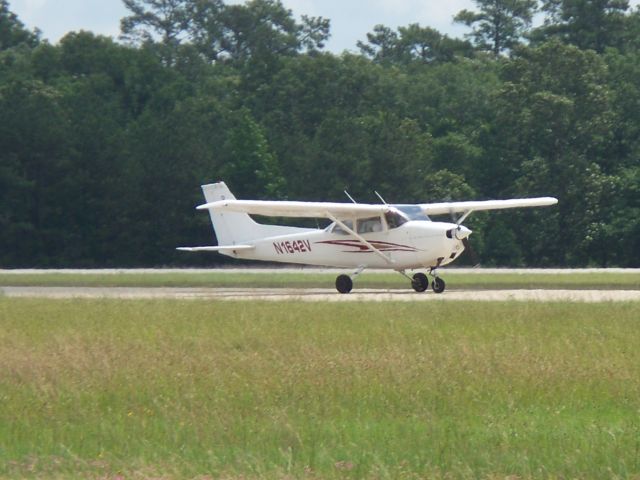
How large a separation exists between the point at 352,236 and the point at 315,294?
6.11ft

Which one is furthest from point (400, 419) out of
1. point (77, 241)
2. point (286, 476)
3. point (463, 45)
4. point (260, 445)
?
point (463, 45)

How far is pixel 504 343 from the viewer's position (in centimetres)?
1540

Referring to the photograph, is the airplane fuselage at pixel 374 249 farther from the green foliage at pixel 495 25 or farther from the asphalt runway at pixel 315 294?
the green foliage at pixel 495 25

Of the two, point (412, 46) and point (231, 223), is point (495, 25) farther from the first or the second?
point (231, 223)

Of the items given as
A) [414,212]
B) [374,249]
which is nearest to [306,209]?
[374,249]

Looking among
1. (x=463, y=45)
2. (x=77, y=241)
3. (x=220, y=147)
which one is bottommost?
(x=77, y=241)

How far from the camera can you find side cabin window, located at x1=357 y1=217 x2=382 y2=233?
29203mm

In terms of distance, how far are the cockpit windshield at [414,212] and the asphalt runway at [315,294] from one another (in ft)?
5.13

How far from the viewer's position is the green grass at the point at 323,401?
9.45 metres

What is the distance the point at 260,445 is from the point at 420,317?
384 inches

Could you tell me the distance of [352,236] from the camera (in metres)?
29.4

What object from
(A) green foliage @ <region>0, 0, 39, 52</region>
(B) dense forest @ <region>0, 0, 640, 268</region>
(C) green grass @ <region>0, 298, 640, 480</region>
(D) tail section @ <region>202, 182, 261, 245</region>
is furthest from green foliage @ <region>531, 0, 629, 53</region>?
(C) green grass @ <region>0, 298, 640, 480</region>

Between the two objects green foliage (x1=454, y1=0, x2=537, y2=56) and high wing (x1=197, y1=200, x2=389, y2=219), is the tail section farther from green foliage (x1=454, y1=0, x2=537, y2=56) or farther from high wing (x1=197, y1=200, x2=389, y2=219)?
green foliage (x1=454, y1=0, x2=537, y2=56)

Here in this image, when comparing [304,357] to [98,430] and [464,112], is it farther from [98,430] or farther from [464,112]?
[464,112]
